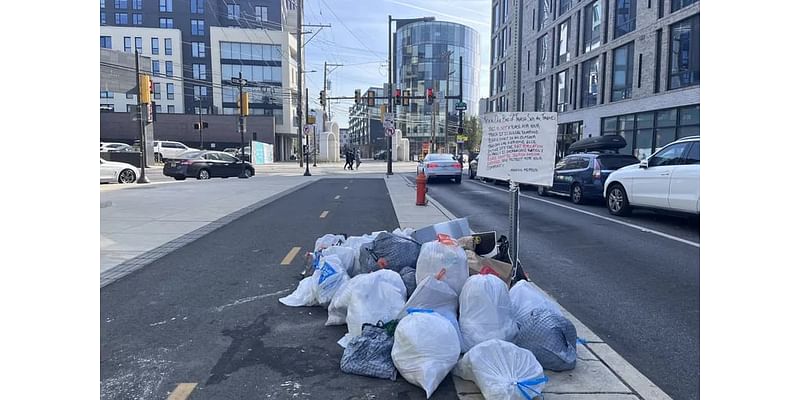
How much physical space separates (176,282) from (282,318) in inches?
79.3

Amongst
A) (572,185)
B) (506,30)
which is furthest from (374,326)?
(506,30)

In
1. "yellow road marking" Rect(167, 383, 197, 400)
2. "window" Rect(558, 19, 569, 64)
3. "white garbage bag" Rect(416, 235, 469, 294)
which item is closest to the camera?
"yellow road marking" Rect(167, 383, 197, 400)

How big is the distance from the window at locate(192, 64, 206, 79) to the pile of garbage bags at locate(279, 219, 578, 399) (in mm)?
76094

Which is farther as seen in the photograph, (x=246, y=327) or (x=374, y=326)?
(x=246, y=327)

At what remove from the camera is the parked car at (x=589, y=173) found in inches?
560

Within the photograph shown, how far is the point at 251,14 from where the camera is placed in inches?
2810

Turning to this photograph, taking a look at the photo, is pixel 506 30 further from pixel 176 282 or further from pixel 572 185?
pixel 176 282

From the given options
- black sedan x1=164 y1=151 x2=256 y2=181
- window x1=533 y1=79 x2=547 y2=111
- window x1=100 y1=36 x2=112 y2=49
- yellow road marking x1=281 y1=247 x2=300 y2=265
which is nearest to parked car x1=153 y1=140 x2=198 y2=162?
black sedan x1=164 y1=151 x2=256 y2=181

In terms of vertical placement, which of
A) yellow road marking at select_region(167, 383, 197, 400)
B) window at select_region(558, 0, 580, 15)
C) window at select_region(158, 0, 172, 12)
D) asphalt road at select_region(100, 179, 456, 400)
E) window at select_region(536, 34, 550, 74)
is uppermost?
window at select_region(158, 0, 172, 12)

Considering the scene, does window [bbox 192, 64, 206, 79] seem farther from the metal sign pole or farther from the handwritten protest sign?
the metal sign pole

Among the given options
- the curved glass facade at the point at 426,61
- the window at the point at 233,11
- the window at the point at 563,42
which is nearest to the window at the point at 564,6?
the window at the point at 563,42

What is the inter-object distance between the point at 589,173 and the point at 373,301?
11.7m

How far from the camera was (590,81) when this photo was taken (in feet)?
98.7

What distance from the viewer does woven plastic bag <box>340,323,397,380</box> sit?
12.0 feet
